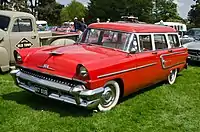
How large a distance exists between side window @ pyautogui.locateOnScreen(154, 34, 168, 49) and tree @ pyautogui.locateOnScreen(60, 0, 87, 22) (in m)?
60.4

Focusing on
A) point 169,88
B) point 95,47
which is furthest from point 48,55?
point 169,88

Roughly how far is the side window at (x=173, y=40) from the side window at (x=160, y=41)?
355 mm

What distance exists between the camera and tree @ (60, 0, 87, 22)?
221 ft

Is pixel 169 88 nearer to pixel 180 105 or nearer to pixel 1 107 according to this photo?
pixel 180 105

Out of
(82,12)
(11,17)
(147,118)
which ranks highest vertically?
(82,12)

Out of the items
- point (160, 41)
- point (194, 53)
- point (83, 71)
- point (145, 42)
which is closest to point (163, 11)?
point (194, 53)

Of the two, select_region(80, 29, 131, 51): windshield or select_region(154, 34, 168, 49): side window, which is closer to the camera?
select_region(80, 29, 131, 51): windshield

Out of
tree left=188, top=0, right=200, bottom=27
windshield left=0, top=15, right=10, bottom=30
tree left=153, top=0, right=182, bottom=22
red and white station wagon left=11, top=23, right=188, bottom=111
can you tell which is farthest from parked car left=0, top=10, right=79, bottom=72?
tree left=188, top=0, right=200, bottom=27

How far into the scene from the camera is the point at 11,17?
8.82 m

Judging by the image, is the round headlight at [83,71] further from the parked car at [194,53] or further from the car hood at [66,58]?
the parked car at [194,53]

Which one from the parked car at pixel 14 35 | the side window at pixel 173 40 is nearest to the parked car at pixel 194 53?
Result: the side window at pixel 173 40

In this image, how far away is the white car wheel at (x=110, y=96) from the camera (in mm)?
5434

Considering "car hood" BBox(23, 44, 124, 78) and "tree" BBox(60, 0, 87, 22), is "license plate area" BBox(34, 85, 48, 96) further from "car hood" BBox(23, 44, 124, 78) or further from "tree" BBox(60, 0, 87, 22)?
"tree" BBox(60, 0, 87, 22)

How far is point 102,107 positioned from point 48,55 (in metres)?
1.33
